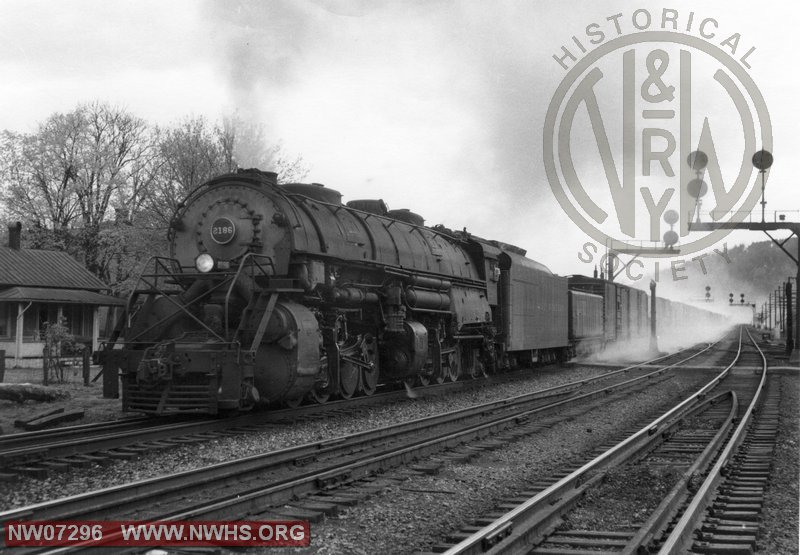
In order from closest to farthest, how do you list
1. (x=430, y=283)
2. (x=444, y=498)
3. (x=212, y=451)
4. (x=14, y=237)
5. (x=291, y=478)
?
1. (x=444, y=498)
2. (x=291, y=478)
3. (x=212, y=451)
4. (x=430, y=283)
5. (x=14, y=237)

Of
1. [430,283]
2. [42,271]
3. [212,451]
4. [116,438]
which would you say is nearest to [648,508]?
[212,451]

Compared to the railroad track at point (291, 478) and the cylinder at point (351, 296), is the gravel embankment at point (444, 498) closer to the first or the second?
the railroad track at point (291, 478)

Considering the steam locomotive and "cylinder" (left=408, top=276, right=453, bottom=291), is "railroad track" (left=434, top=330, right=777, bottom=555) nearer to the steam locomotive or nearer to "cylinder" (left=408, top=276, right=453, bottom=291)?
the steam locomotive

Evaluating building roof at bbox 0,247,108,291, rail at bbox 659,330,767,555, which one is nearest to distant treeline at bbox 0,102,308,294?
building roof at bbox 0,247,108,291

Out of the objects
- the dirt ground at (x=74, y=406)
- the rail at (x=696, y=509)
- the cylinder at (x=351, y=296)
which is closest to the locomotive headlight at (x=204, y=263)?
the cylinder at (x=351, y=296)

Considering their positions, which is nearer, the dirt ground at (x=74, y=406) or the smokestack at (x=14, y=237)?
the dirt ground at (x=74, y=406)

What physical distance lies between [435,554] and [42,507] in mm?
2934

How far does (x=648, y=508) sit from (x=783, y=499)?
1456mm

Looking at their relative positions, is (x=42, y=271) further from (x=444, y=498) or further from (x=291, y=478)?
(x=444, y=498)

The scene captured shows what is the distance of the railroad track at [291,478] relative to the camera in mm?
5809

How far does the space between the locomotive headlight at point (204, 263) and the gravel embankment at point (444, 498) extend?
495 cm

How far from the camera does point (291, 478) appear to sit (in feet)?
23.7

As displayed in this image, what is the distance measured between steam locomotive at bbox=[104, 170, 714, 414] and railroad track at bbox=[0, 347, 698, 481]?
0.27 m

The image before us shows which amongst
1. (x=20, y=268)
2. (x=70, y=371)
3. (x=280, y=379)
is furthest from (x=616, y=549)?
(x=20, y=268)
